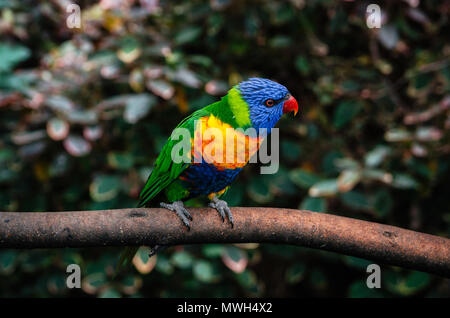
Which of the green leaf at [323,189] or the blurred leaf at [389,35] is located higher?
the blurred leaf at [389,35]

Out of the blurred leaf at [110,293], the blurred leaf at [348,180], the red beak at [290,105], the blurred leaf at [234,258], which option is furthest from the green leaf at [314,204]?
the blurred leaf at [110,293]

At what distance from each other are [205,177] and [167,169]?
0.45 feet

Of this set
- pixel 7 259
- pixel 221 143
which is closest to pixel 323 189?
pixel 221 143

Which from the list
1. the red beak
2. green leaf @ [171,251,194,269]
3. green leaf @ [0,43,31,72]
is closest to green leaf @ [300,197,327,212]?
green leaf @ [171,251,194,269]

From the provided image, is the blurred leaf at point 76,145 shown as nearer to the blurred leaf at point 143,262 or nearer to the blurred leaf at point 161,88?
the blurred leaf at point 161,88

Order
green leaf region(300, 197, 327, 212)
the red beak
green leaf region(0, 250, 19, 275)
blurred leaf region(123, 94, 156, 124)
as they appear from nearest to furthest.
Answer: the red beak, blurred leaf region(123, 94, 156, 124), green leaf region(300, 197, 327, 212), green leaf region(0, 250, 19, 275)

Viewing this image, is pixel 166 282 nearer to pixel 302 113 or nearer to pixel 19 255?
pixel 19 255

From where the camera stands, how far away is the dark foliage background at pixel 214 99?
1.99m

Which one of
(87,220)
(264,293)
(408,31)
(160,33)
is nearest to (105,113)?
(160,33)

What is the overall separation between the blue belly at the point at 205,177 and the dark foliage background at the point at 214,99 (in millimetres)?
582

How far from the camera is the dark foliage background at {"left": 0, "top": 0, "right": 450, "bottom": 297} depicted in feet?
6.53

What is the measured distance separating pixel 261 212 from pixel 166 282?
3.72 ft

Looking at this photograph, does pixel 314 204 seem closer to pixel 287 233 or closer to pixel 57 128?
pixel 287 233

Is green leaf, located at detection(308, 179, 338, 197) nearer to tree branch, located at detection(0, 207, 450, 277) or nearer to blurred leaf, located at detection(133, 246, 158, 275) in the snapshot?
tree branch, located at detection(0, 207, 450, 277)
